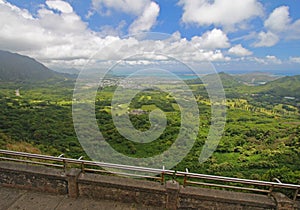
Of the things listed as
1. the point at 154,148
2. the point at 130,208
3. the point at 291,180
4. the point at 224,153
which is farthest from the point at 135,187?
the point at 224,153

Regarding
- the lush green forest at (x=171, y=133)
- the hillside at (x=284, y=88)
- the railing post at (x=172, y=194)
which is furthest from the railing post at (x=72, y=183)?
the hillside at (x=284, y=88)

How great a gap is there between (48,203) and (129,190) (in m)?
0.98

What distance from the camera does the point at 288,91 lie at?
209ft

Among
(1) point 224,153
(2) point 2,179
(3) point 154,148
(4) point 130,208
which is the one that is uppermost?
(2) point 2,179

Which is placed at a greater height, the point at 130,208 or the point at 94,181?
the point at 94,181

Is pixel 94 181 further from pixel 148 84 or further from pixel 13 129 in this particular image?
pixel 13 129

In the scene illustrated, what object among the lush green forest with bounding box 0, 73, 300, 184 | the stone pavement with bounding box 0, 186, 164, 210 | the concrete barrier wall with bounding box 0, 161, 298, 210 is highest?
the concrete barrier wall with bounding box 0, 161, 298, 210

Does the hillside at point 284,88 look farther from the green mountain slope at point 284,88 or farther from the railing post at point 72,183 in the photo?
the railing post at point 72,183

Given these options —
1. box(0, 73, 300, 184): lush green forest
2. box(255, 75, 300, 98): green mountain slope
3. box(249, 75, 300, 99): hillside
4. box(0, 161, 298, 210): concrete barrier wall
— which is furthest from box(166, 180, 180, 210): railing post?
box(255, 75, 300, 98): green mountain slope

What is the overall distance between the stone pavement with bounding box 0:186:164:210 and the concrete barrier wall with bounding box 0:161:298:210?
0.18ft

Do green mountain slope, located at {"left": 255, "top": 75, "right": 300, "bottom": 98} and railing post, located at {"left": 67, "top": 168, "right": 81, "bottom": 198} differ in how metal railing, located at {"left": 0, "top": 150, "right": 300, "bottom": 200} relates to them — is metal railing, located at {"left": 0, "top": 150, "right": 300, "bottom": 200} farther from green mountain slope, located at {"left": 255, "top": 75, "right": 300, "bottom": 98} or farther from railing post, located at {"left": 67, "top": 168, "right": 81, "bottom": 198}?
green mountain slope, located at {"left": 255, "top": 75, "right": 300, "bottom": 98}

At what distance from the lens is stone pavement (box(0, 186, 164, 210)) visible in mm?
2254

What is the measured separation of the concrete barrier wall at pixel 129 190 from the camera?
85.4 inches

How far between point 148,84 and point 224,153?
22.1 metres
